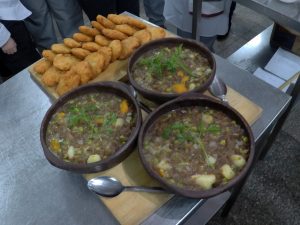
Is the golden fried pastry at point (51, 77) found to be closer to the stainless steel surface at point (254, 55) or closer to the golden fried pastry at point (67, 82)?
the golden fried pastry at point (67, 82)

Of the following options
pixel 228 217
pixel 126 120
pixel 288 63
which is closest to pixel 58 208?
pixel 126 120

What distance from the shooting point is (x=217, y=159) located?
2.52ft

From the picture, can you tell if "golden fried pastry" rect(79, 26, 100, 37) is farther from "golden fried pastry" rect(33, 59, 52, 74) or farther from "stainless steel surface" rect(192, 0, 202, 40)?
"stainless steel surface" rect(192, 0, 202, 40)

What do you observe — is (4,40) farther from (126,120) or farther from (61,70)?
(126,120)

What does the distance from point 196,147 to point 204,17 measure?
124cm

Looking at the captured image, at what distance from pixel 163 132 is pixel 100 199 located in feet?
0.90

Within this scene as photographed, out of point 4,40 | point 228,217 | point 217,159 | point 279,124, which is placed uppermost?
point 217,159

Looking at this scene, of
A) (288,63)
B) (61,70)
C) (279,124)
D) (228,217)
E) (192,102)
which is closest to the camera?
(192,102)

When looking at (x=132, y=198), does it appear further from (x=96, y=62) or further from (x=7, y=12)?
(x=7, y=12)

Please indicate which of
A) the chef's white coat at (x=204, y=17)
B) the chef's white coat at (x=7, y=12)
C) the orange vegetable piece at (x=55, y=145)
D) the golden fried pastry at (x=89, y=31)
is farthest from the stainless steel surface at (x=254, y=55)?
the chef's white coat at (x=7, y=12)

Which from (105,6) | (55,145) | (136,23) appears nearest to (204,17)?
(136,23)

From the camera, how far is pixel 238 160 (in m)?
0.75

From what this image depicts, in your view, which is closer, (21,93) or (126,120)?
(126,120)

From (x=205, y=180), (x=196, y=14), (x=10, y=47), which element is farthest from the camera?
(x=10, y=47)
